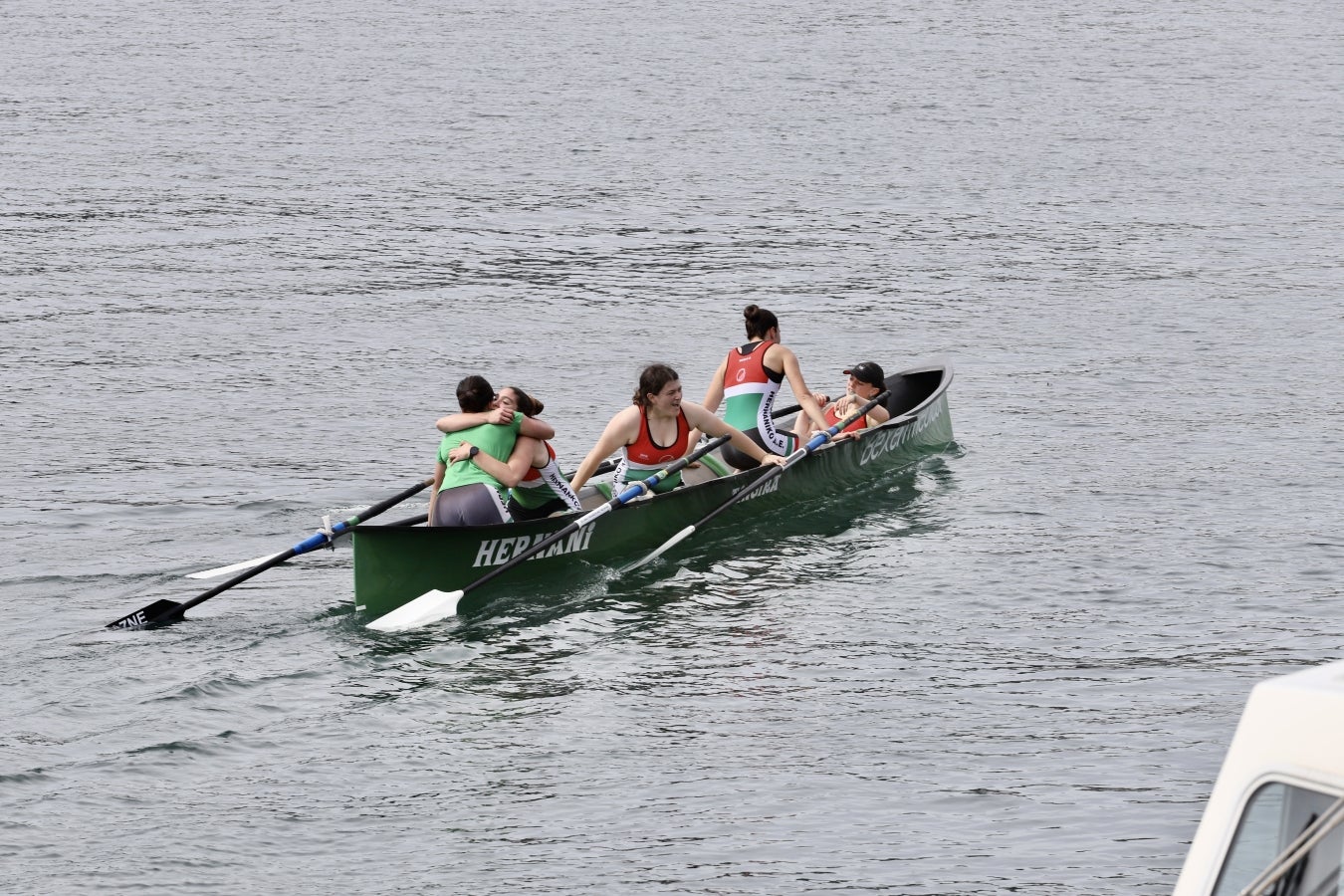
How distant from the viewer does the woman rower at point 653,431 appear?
14367 mm

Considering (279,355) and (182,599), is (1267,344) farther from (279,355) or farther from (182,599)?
(182,599)

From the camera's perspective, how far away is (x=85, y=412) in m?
21.8

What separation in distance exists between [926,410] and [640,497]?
5.40 m

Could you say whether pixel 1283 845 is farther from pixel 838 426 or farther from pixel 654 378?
pixel 838 426

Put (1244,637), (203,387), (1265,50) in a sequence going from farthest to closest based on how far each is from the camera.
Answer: (1265,50), (203,387), (1244,637)

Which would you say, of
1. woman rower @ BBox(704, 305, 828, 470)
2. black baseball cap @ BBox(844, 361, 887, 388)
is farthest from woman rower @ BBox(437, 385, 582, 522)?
black baseball cap @ BBox(844, 361, 887, 388)

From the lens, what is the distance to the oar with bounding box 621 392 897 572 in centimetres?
1478

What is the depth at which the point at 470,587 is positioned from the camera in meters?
13.2

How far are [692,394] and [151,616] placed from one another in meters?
11.3

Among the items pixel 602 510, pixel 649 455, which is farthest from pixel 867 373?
pixel 602 510

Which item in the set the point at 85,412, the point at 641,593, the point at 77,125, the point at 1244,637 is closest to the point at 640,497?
the point at 641,593

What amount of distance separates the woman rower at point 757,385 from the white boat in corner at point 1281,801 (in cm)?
1162

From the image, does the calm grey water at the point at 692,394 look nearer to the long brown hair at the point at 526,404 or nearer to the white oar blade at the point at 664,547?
the white oar blade at the point at 664,547

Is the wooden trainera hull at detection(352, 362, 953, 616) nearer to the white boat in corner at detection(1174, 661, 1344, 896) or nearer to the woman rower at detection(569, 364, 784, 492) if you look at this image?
the woman rower at detection(569, 364, 784, 492)
